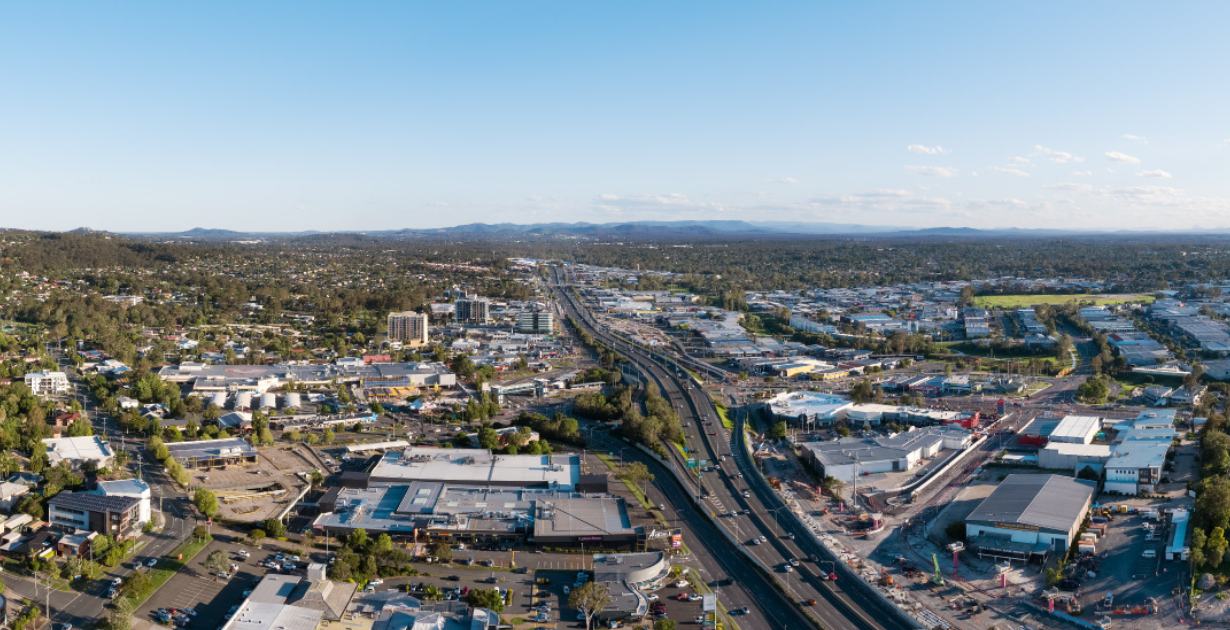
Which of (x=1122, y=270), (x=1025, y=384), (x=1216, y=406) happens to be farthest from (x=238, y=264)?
(x=1122, y=270)

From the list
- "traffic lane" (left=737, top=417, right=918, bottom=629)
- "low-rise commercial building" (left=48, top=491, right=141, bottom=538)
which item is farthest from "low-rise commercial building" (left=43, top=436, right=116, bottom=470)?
"traffic lane" (left=737, top=417, right=918, bottom=629)

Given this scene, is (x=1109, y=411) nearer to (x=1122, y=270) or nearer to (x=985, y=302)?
(x=985, y=302)

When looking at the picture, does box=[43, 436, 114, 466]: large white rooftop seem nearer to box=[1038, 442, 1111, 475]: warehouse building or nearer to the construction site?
the construction site

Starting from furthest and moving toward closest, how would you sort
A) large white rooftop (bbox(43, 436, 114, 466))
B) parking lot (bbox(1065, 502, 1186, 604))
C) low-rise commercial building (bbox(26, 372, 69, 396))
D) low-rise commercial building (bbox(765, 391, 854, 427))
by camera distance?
low-rise commercial building (bbox(26, 372, 69, 396)) → low-rise commercial building (bbox(765, 391, 854, 427)) → large white rooftop (bbox(43, 436, 114, 466)) → parking lot (bbox(1065, 502, 1186, 604))

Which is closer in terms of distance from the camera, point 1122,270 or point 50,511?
point 50,511

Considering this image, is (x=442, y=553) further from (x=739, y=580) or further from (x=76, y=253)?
(x=76, y=253)

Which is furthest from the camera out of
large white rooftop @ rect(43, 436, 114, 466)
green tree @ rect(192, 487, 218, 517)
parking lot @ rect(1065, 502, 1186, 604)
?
large white rooftop @ rect(43, 436, 114, 466)

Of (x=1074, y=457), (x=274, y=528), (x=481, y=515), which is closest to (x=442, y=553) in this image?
(x=481, y=515)
